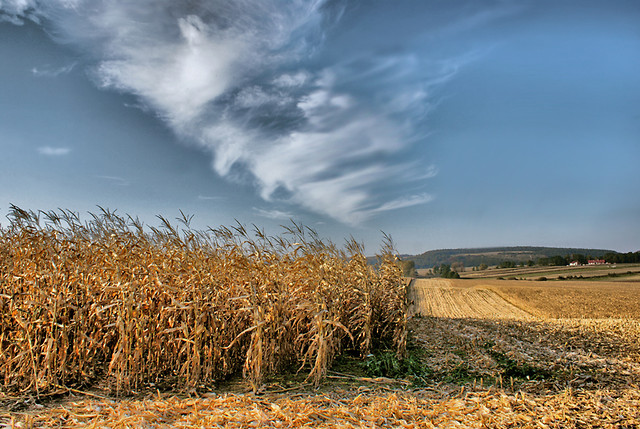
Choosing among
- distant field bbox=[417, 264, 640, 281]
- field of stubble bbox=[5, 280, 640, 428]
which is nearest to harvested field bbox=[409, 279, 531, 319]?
field of stubble bbox=[5, 280, 640, 428]

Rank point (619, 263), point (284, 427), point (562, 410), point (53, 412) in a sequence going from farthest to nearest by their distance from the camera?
point (619, 263) → point (53, 412) → point (562, 410) → point (284, 427)

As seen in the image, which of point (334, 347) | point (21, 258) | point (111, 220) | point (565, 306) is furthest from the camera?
point (565, 306)

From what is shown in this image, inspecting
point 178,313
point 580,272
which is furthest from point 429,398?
point 580,272

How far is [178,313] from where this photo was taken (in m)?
5.00

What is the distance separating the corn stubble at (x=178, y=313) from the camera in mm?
4770

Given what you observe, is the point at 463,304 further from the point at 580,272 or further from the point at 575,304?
the point at 580,272

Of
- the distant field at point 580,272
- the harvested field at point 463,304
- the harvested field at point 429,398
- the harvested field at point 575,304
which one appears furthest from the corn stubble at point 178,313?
the distant field at point 580,272

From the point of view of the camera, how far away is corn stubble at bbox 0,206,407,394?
477 centimetres

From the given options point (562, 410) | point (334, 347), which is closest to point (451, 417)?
point (562, 410)

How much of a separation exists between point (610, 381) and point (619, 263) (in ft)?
240

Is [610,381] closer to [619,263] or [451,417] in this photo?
[451,417]

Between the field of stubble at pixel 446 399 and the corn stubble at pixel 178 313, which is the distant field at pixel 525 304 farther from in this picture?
the corn stubble at pixel 178 313

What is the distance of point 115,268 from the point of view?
519cm

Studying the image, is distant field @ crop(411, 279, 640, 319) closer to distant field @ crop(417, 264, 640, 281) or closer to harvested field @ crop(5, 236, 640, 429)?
harvested field @ crop(5, 236, 640, 429)
